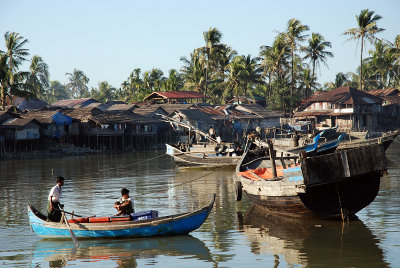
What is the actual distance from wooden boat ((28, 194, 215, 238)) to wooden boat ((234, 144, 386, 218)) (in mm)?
2225

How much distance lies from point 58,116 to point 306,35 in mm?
29196

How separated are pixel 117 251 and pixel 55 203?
2320mm

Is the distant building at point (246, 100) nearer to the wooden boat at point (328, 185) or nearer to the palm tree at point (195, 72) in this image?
the palm tree at point (195, 72)

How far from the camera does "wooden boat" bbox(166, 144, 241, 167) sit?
29.7 metres

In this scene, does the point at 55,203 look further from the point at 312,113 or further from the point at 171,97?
the point at 312,113

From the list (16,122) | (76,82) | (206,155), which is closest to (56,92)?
(76,82)

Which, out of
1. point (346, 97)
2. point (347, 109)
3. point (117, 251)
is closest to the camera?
point (117, 251)

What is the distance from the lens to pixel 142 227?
1314cm

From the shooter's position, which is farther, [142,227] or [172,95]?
[172,95]

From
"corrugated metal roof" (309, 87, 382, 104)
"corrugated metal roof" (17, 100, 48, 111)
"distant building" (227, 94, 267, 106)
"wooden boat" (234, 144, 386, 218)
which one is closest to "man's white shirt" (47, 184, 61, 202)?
"wooden boat" (234, 144, 386, 218)

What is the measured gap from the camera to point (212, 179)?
26.3m

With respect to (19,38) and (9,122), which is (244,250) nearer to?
(9,122)

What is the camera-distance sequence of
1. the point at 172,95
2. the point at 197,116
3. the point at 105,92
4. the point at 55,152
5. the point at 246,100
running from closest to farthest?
the point at 55,152 < the point at 197,116 < the point at 172,95 < the point at 246,100 < the point at 105,92

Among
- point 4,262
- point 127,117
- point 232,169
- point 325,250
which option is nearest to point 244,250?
point 325,250
